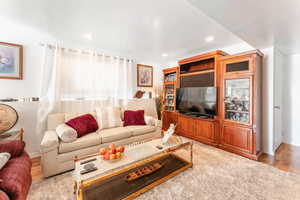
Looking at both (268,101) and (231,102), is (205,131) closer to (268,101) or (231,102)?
(231,102)

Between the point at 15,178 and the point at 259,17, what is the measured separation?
3229 millimetres

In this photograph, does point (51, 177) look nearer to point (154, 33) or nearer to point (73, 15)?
Answer: point (73, 15)

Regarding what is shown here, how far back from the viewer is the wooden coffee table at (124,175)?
4.36ft

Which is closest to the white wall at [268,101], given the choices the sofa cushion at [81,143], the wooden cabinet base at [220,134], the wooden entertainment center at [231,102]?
the wooden entertainment center at [231,102]

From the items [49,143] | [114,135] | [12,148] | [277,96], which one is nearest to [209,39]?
[277,96]

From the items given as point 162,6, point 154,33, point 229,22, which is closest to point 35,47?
point 154,33

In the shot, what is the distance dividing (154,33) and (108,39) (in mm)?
1054

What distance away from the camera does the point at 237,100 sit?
8.82 feet

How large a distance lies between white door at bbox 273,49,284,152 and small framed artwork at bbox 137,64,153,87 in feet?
10.4

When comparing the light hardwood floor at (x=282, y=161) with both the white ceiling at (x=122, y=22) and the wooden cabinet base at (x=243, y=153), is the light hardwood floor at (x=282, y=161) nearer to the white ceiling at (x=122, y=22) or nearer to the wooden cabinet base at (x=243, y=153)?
the wooden cabinet base at (x=243, y=153)

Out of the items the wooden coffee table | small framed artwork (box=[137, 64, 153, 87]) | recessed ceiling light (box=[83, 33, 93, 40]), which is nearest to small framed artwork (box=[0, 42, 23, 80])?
recessed ceiling light (box=[83, 33, 93, 40])

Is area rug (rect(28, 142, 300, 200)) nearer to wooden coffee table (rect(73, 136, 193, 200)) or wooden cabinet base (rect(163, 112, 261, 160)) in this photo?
wooden coffee table (rect(73, 136, 193, 200))

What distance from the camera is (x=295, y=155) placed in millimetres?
2609

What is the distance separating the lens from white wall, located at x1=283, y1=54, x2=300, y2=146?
3076mm
